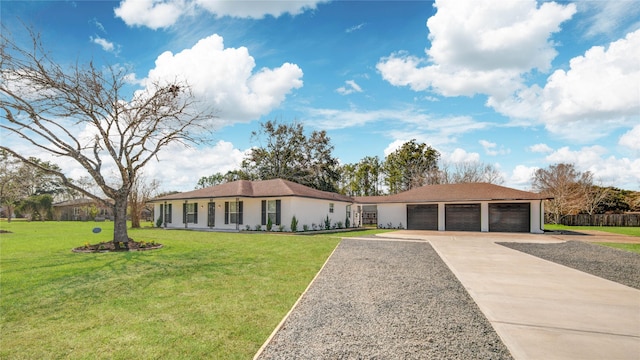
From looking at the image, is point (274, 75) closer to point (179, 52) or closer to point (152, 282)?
point (179, 52)

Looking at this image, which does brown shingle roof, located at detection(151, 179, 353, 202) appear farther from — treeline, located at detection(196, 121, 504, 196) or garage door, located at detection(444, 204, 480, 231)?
treeline, located at detection(196, 121, 504, 196)

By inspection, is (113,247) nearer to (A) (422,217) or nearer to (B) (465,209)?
(A) (422,217)

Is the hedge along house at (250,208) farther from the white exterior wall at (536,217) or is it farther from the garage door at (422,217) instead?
the white exterior wall at (536,217)

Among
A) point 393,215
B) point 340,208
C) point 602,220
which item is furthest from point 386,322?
point 602,220

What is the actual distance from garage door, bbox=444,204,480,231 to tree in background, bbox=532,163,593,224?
13.9m

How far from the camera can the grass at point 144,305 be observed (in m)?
3.52

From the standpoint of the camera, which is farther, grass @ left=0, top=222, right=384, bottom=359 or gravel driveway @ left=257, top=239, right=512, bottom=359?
grass @ left=0, top=222, right=384, bottom=359

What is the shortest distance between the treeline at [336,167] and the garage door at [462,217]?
1800 cm

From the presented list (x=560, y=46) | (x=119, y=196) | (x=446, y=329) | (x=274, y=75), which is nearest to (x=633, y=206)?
(x=560, y=46)

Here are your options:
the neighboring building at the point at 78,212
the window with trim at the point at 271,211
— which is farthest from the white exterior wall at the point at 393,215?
the neighboring building at the point at 78,212

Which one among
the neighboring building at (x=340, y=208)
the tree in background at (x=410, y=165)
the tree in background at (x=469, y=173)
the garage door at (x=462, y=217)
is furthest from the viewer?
the tree in background at (x=410, y=165)

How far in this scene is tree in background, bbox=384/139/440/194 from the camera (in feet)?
148

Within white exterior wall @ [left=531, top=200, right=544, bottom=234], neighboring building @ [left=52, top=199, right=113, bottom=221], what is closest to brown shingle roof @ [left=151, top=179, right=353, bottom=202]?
white exterior wall @ [left=531, top=200, right=544, bottom=234]

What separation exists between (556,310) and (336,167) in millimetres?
39364
